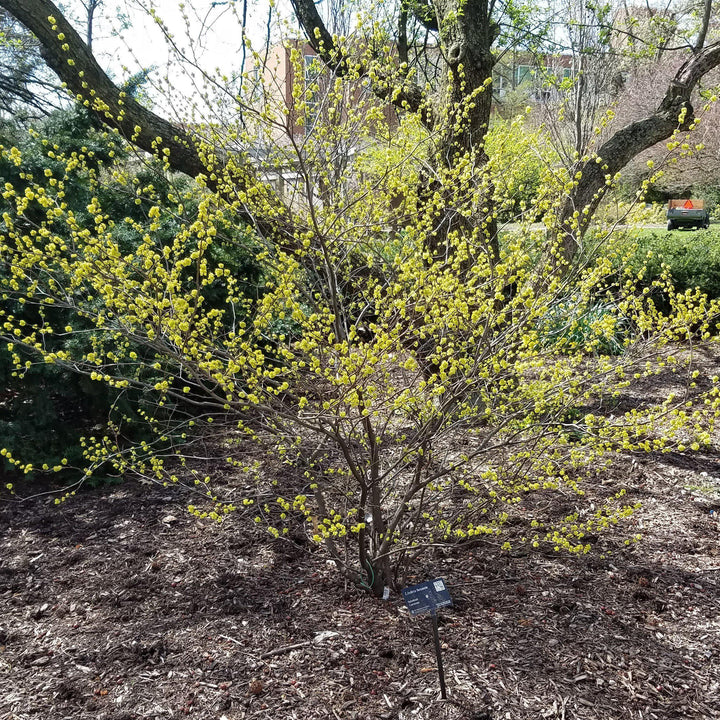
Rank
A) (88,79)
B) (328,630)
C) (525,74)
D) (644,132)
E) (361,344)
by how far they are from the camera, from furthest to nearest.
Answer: (525,74), (644,132), (88,79), (328,630), (361,344)

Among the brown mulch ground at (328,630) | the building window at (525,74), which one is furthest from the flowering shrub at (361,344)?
the building window at (525,74)

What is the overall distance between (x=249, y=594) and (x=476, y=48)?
4.37m

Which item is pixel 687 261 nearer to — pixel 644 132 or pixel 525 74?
pixel 644 132

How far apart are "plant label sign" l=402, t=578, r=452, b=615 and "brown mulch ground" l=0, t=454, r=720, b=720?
45 centimetres

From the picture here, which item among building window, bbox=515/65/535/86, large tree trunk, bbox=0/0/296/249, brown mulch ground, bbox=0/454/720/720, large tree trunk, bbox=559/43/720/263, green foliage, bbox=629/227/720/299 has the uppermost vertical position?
building window, bbox=515/65/535/86

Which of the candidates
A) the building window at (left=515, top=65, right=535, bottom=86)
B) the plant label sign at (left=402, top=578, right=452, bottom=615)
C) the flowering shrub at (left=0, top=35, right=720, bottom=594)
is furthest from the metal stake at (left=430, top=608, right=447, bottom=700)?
the building window at (left=515, top=65, right=535, bottom=86)

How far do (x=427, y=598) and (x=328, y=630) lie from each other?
752mm

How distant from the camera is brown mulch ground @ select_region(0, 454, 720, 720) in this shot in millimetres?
2354

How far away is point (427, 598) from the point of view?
219 cm

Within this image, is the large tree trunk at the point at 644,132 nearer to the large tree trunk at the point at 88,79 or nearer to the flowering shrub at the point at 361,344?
the flowering shrub at the point at 361,344

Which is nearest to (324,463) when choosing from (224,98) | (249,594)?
(249,594)

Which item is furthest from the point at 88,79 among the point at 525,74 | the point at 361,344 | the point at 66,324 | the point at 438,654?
the point at 525,74

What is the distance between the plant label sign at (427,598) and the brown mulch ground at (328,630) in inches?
17.8

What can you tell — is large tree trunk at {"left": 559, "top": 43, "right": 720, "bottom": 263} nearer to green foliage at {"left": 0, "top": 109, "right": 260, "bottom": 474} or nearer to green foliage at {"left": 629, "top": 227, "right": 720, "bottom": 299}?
green foliage at {"left": 629, "top": 227, "right": 720, "bottom": 299}
